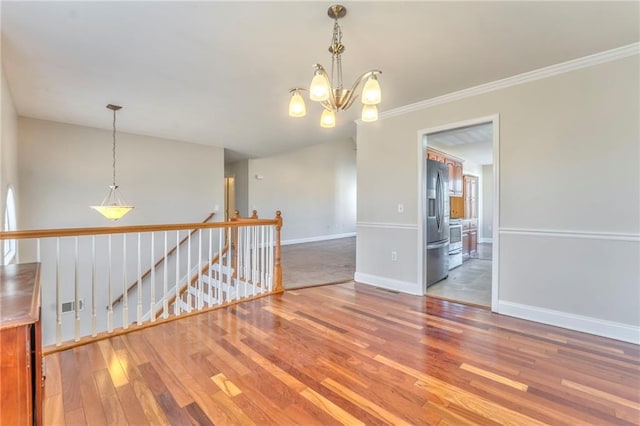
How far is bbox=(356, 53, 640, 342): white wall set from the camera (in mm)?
2477

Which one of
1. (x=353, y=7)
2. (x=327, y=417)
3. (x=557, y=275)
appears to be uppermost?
(x=353, y=7)

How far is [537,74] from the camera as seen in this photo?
2.83 meters

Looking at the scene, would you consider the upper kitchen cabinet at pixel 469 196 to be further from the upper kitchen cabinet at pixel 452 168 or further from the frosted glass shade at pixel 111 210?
the frosted glass shade at pixel 111 210

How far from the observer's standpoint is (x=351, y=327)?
274cm

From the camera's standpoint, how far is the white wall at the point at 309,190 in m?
7.91

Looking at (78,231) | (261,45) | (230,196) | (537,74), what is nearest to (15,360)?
(78,231)

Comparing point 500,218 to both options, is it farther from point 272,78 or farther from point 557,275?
point 272,78

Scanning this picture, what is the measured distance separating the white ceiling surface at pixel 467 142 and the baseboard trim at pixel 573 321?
2.35m

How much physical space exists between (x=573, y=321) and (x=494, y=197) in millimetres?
1336

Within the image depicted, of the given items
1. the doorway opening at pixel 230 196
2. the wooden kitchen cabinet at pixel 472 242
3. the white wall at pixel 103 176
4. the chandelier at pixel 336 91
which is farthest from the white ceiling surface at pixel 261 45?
the doorway opening at pixel 230 196

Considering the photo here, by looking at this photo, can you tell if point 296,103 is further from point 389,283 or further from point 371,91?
point 389,283

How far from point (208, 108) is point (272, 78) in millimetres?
1304

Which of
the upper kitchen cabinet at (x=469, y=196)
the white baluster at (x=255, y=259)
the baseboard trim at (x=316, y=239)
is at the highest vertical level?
the upper kitchen cabinet at (x=469, y=196)

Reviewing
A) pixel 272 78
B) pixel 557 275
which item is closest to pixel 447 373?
pixel 557 275
